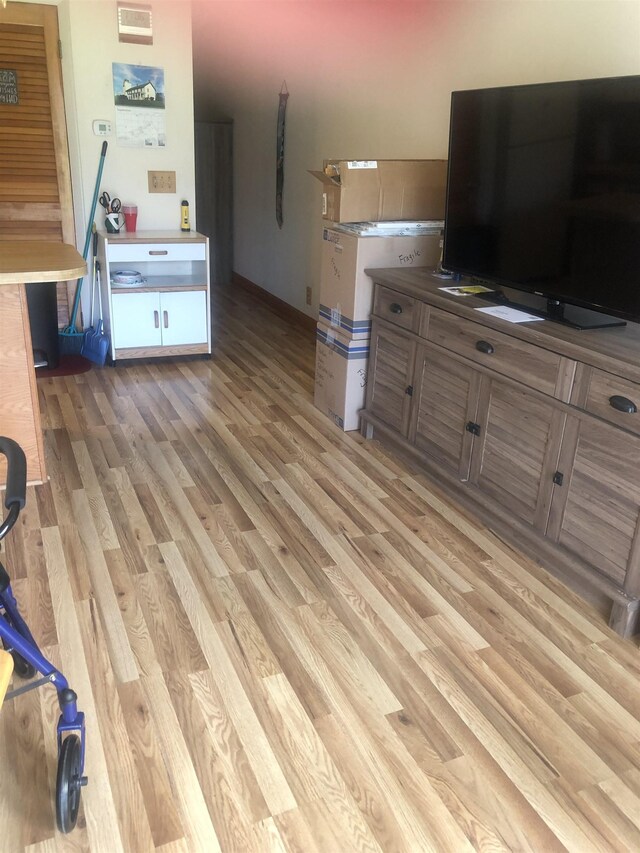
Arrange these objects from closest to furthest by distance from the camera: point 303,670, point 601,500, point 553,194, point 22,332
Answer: point 303,670 < point 601,500 < point 553,194 < point 22,332

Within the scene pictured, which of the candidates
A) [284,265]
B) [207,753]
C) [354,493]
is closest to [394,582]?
[354,493]

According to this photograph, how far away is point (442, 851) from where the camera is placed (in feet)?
4.63

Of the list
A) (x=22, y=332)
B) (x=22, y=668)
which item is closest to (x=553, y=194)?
(x=22, y=332)

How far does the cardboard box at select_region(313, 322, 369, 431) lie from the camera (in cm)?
329

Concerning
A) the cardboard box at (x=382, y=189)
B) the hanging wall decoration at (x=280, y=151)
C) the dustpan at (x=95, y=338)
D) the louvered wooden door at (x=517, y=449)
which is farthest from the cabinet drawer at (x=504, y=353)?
the hanging wall decoration at (x=280, y=151)

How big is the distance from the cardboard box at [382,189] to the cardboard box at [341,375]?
1.90 ft

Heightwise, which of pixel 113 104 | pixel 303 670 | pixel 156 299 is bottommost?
pixel 303 670

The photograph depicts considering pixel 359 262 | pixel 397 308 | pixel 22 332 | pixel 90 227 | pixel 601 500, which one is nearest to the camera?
pixel 601 500

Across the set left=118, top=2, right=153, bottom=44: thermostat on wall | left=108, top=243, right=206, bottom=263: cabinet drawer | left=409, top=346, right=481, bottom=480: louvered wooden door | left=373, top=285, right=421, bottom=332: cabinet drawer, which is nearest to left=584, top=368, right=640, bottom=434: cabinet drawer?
left=409, top=346, right=481, bottom=480: louvered wooden door

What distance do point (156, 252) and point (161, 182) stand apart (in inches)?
23.9

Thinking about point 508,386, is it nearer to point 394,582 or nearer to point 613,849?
point 394,582

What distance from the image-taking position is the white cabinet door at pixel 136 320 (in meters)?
4.11

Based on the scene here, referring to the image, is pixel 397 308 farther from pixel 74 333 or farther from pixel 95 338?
pixel 74 333

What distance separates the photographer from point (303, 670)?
6.17 feet
